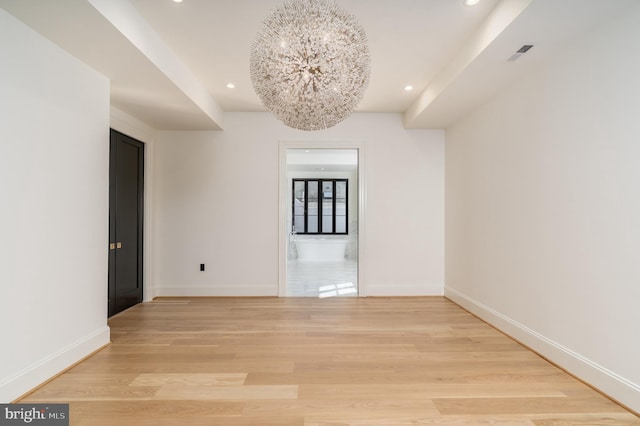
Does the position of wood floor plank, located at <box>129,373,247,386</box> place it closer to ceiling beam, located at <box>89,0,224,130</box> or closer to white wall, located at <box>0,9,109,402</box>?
white wall, located at <box>0,9,109,402</box>

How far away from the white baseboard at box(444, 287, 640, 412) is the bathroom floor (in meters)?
2.00

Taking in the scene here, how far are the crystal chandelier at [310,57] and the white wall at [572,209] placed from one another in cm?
160

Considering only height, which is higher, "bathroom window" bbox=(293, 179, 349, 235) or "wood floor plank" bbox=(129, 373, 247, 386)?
"bathroom window" bbox=(293, 179, 349, 235)

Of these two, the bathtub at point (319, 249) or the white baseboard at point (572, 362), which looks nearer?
the white baseboard at point (572, 362)

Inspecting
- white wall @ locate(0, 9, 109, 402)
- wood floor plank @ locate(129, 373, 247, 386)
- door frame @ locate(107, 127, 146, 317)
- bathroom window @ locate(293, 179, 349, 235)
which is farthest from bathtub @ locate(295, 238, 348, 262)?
wood floor plank @ locate(129, 373, 247, 386)

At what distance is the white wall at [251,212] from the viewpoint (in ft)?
14.8

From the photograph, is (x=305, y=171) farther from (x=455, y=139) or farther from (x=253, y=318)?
(x=253, y=318)

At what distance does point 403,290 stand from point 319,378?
2.67 meters

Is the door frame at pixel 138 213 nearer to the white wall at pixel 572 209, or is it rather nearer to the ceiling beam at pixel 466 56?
the ceiling beam at pixel 466 56

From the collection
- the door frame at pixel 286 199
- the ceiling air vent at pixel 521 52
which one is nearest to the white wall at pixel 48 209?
the door frame at pixel 286 199

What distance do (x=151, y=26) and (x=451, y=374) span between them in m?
3.49

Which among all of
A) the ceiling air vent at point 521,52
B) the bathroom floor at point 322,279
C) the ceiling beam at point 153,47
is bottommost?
the bathroom floor at point 322,279

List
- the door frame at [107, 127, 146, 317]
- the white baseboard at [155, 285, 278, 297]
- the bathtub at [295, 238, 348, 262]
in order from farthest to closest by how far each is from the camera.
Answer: the bathtub at [295, 238, 348, 262] → the white baseboard at [155, 285, 278, 297] → the door frame at [107, 127, 146, 317]

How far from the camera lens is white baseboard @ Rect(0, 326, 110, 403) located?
188 cm
